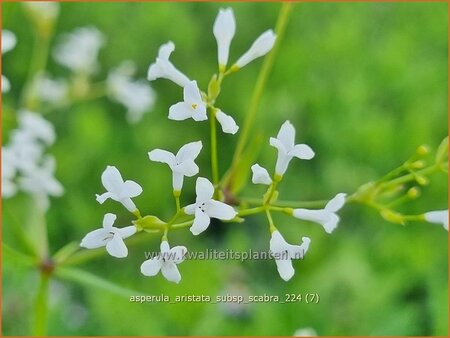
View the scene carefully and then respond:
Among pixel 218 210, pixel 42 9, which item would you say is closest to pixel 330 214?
pixel 218 210

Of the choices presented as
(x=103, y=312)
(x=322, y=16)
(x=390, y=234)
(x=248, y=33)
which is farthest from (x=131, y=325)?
(x=322, y=16)

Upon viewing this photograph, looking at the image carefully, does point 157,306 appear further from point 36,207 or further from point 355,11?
point 355,11

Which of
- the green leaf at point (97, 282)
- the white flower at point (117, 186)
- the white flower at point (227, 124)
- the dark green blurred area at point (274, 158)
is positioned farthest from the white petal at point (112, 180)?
the dark green blurred area at point (274, 158)

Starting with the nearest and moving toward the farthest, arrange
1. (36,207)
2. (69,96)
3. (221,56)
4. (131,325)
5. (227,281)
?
(221,56)
(36,207)
(69,96)
(131,325)
(227,281)

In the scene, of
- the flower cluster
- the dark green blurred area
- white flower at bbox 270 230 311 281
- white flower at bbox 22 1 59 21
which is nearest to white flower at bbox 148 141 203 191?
white flower at bbox 270 230 311 281

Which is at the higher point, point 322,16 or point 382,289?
point 322,16

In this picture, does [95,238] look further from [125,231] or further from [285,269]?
[285,269]
